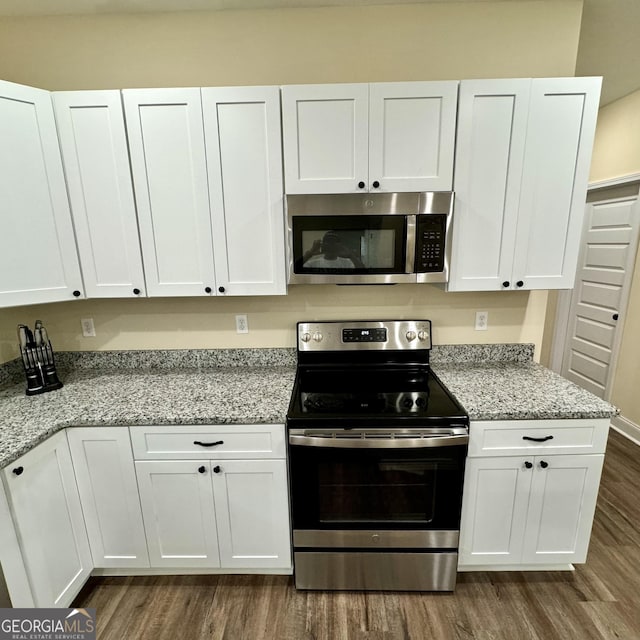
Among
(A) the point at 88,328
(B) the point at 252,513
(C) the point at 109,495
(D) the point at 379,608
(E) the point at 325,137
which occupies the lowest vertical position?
(D) the point at 379,608

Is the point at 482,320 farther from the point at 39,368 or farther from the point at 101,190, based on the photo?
the point at 39,368

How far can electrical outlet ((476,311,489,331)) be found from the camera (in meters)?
2.07

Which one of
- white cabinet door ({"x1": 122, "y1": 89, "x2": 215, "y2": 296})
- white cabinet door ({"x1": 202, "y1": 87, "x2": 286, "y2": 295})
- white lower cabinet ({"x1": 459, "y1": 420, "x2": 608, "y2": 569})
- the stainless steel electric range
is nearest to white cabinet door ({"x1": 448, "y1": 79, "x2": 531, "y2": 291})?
the stainless steel electric range

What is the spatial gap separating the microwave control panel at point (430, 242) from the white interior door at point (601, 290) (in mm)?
2341

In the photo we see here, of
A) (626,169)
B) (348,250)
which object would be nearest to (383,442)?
(348,250)

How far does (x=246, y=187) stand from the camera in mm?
1673

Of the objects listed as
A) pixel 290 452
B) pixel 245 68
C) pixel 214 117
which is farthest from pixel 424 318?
pixel 245 68

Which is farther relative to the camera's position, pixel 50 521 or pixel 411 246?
pixel 411 246

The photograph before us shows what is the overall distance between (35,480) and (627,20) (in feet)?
12.0

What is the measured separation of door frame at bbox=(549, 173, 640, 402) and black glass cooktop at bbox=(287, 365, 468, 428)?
2261mm

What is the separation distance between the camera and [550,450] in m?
1.55

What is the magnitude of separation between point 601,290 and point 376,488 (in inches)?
122

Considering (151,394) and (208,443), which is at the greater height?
(151,394)

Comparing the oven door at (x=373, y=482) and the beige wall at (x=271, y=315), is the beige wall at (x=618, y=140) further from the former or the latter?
the oven door at (x=373, y=482)
